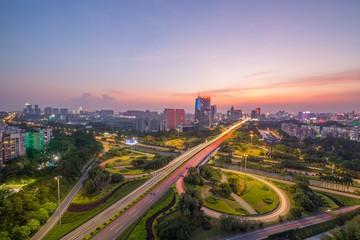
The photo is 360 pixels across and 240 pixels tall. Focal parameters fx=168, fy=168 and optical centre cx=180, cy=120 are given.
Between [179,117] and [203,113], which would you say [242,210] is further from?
[203,113]

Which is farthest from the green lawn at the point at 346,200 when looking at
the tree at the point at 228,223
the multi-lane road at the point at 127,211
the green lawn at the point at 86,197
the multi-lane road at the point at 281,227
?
the green lawn at the point at 86,197

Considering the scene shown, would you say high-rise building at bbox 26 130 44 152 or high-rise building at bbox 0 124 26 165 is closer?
high-rise building at bbox 0 124 26 165

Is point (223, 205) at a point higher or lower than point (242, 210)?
higher

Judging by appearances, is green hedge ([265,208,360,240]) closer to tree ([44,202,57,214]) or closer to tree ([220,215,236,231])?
tree ([220,215,236,231])

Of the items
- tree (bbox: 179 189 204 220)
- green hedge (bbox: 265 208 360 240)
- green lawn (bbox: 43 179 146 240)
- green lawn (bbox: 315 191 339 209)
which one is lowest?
green lawn (bbox: 43 179 146 240)

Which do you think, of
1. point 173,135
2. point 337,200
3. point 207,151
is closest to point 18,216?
point 337,200

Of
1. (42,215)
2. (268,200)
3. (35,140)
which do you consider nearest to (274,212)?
(268,200)

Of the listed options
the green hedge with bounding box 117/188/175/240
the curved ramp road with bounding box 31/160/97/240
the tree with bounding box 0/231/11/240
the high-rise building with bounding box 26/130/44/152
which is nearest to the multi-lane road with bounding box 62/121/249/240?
the green hedge with bounding box 117/188/175/240

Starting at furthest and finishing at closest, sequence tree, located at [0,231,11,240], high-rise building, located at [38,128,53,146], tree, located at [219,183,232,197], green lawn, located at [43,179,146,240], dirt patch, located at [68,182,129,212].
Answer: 1. high-rise building, located at [38,128,53,146]
2. tree, located at [219,183,232,197]
3. dirt patch, located at [68,182,129,212]
4. green lawn, located at [43,179,146,240]
5. tree, located at [0,231,11,240]
